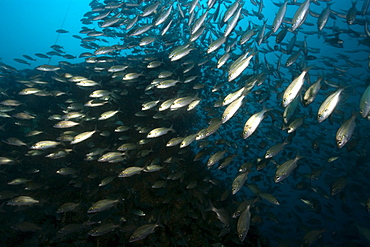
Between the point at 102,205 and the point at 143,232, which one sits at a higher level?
the point at 102,205

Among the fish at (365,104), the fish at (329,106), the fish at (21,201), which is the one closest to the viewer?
the fish at (365,104)

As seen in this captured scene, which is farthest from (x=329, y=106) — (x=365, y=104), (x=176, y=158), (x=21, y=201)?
(x=21, y=201)

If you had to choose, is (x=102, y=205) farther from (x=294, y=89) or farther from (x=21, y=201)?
(x=294, y=89)

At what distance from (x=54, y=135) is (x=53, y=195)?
9.71 ft

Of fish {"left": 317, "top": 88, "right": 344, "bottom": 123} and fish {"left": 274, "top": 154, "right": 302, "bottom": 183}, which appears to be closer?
fish {"left": 317, "top": 88, "right": 344, "bottom": 123}

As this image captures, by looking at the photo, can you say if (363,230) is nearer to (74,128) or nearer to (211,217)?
(211,217)

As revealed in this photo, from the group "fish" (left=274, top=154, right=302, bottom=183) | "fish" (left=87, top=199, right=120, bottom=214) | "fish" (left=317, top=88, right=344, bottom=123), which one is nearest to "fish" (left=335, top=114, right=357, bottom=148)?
"fish" (left=317, top=88, right=344, bottom=123)

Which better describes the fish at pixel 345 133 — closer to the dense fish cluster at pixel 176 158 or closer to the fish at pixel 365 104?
the dense fish cluster at pixel 176 158

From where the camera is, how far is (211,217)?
6582 mm

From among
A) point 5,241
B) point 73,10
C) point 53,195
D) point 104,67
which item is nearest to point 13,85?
point 104,67

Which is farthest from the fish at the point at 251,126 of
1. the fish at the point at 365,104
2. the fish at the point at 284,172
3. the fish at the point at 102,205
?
the fish at the point at 102,205

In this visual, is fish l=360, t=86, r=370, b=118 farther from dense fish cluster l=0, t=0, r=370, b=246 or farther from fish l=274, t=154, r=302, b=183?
fish l=274, t=154, r=302, b=183

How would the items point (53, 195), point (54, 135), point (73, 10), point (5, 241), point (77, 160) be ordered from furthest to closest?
point (73, 10), point (54, 135), point (77, 160), point (53, 195), point (5, 241)

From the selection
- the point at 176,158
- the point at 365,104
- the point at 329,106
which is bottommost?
the point at 176,158
